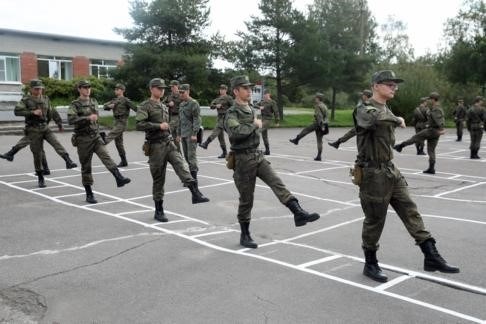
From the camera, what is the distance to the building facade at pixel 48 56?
3838 centimetres

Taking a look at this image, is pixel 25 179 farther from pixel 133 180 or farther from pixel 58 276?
pixel 58 276

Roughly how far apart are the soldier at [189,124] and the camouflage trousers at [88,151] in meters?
2.24

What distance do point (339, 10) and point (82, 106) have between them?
3701 centimetres

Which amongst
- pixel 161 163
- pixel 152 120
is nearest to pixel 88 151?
pixel 152 120

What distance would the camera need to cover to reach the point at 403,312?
4.73m

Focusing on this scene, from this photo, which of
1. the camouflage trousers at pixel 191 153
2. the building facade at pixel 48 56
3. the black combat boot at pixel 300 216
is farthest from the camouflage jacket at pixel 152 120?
the building facade at pixel 48 56

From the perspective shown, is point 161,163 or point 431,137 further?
point 431,137

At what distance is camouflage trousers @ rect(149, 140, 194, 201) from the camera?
809 cm

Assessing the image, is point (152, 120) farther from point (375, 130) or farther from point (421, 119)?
point (421, 119)

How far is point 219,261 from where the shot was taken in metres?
6.21

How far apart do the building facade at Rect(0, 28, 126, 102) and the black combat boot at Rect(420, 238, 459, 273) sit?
33165 mm

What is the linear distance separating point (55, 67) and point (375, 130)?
3997 cm

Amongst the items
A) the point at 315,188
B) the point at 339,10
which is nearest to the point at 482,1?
the point at 339,10

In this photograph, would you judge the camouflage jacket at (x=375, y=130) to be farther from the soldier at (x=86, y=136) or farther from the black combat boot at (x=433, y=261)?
the soldier at (x=86, y=136)
